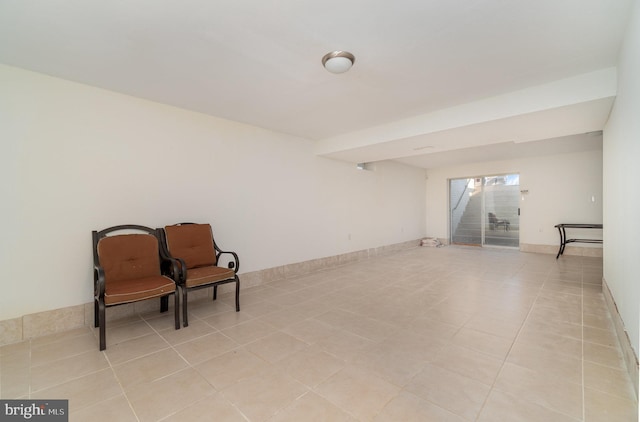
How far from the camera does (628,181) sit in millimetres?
2059

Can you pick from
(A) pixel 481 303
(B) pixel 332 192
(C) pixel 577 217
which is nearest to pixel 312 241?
(B) pixel 332 192

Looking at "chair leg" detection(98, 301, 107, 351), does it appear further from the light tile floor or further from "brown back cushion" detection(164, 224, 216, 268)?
"brown back cushion" detection(164, 224, 216, 268)

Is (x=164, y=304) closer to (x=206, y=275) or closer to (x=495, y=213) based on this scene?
(x=206, y=275)

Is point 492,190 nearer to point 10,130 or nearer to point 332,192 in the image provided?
point 332,192

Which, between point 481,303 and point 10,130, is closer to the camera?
point 10,130

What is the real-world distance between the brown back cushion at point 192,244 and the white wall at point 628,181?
3.89 metres

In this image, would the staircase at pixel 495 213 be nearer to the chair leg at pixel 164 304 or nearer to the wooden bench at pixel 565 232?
the wooden bench at pixel 565 232

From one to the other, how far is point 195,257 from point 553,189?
27.4 feet

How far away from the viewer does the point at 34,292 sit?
2.56 m

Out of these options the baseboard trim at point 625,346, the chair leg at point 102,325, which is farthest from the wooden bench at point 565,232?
the chair leg at point 102,325

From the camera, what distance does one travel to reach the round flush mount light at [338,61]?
225 centimetres

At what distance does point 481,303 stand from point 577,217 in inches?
210

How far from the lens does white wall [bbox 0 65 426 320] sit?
2.50 meters

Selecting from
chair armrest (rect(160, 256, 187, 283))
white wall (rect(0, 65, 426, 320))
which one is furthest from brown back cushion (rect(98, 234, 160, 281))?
white wall (rect(0, 65, 426, 320))
